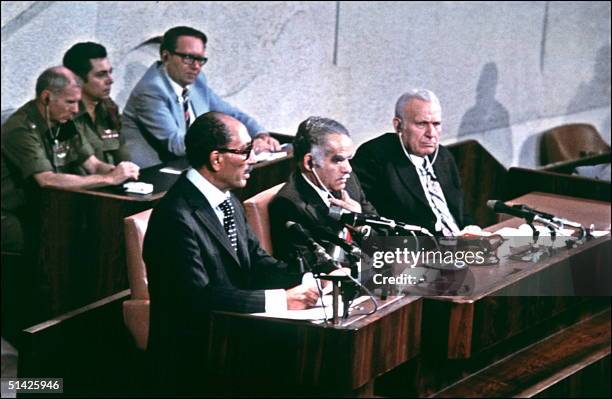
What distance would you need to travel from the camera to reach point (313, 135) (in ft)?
15.9

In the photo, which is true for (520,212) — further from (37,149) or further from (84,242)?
(37,149)

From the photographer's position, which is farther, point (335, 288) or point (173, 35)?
point (173, 35)

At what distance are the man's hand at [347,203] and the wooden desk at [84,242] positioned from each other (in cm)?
77

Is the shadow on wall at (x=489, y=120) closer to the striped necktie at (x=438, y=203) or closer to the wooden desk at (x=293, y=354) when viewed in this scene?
the striped necktie at (x=438, y=203)

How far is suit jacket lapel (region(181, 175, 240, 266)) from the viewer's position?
4.25 metres

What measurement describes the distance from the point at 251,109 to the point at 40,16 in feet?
4.96

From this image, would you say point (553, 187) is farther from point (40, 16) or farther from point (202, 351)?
point (202, 351)

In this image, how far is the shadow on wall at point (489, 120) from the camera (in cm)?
888

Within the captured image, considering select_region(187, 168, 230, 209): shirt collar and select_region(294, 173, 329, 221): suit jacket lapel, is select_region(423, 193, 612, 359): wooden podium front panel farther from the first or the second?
select_region(187, 168, 230, 209): shirt collar

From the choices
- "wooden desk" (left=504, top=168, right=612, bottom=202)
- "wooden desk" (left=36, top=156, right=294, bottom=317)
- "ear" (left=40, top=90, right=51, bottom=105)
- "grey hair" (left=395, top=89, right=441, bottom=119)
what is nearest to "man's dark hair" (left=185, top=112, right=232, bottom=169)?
"wooden desk" (left=36, top=156, right=294, bottom=317)

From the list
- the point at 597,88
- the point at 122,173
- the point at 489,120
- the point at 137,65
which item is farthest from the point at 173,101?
the point at 597,88

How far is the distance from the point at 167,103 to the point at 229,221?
6.14 ft

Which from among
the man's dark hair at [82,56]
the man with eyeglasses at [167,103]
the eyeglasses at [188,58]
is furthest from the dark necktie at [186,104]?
the man's dark hair at [82,56]

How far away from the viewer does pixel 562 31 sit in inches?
377
